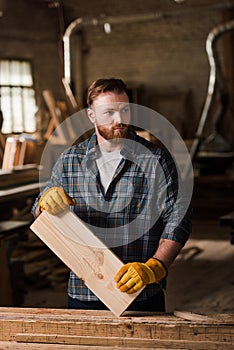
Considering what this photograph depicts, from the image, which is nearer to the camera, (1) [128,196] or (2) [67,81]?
(1) [128,196]

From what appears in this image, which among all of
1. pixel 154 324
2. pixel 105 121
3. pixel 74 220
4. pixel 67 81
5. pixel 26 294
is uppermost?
pixel 67 81

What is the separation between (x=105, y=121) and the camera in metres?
2.25

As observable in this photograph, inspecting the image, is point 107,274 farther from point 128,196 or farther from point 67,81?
point 67,81

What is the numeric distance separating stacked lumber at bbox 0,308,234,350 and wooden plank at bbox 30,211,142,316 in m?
0.07

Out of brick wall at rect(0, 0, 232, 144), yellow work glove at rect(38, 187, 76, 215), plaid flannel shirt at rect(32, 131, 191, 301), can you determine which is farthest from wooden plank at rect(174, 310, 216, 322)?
brick wall at rect(0, 0, 232, 144)

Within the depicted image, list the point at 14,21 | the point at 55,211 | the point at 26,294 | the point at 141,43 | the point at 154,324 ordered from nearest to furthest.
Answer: the point at 154,324
the point at 55,211
the point at 26,294
the point at 14,21
the point at 141,43

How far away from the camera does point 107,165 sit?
2406 mm

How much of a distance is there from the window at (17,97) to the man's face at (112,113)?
33.2ft

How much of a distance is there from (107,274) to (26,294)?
3.66 meters

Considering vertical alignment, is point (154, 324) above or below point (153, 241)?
below

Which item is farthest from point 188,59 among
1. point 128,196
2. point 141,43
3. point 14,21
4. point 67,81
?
point 128,196

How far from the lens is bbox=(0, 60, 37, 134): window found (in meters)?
12.4

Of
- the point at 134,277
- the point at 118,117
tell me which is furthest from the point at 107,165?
the point at 134,277

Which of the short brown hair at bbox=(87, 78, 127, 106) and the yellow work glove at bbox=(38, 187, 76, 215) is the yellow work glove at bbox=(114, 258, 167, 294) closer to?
the yellow work glove at bbox=(38, 187, 76, 215)
